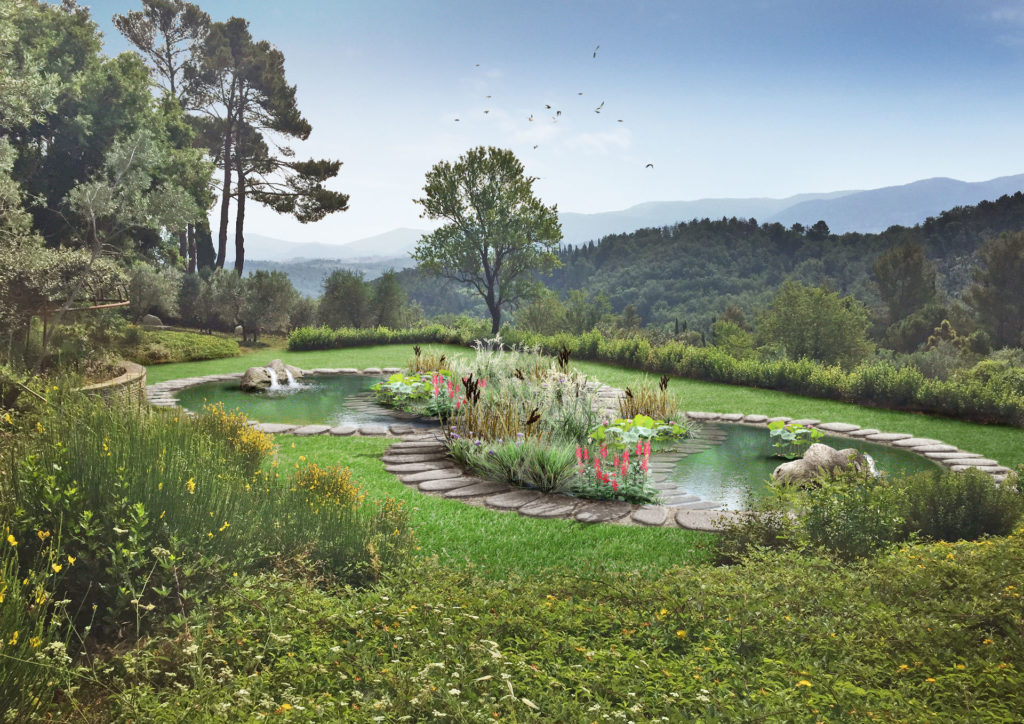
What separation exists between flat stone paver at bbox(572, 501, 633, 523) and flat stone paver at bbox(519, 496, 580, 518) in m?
0.08

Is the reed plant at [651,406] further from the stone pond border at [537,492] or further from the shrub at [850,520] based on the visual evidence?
the shrub at [850,520]

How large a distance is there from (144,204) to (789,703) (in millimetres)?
13927

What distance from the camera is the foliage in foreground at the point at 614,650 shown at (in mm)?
1700

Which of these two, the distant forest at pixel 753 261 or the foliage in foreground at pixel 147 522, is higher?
the distant forest at pixel 753 261

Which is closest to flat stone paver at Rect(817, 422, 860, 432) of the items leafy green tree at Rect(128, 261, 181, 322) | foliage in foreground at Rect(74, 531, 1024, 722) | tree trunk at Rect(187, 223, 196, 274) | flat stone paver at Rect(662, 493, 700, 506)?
flat stone paver at Rect(662, 493, 700, 506)

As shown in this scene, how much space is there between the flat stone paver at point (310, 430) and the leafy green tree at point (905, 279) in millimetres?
36664

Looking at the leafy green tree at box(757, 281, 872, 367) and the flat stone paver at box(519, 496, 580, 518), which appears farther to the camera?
the leafy green tree at box(757, 281, 872, 367)

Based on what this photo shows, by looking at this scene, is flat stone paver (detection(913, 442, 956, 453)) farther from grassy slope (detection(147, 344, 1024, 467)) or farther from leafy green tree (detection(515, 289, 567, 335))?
leafy green tree (detection(515, 289, 567, 335))

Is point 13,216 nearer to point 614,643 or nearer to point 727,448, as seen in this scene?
point 727,448

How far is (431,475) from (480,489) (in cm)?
51

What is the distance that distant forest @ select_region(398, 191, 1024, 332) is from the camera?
3619 centimetres

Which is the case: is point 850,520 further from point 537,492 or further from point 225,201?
point 225,201

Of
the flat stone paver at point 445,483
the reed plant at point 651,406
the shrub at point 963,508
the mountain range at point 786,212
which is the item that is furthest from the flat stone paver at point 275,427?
the mountain range at point 786,212

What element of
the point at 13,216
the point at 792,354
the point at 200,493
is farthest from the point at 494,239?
the point at 200,493
